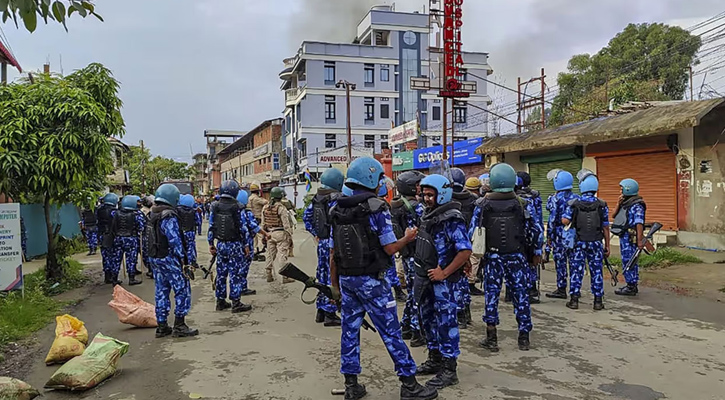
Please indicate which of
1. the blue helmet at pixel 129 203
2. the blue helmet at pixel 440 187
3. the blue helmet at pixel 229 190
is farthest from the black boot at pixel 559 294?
the blue helmet at pixel 129 203

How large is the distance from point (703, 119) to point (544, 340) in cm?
792

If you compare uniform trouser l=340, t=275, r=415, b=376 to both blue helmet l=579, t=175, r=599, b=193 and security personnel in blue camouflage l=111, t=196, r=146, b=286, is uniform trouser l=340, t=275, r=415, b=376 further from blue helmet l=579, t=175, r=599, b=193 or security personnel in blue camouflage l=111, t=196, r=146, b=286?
security personnel in blue camouflage l=111, t=196, r=146, b=286

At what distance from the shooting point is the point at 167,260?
19.8 ft

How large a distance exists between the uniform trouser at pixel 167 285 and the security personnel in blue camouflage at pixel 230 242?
1.24m

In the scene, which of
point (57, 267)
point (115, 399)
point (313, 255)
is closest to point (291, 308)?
point (115, 399)

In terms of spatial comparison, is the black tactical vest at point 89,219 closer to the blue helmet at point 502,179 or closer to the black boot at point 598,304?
the blue helmet at point 502,179

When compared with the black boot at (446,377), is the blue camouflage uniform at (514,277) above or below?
above

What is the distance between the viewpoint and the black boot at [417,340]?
18.1 ft

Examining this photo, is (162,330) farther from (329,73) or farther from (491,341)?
(329,73)

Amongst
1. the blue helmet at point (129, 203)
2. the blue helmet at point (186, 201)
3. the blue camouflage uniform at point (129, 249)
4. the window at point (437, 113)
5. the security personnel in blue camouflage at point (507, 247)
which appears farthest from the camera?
the window at point (437, 113)

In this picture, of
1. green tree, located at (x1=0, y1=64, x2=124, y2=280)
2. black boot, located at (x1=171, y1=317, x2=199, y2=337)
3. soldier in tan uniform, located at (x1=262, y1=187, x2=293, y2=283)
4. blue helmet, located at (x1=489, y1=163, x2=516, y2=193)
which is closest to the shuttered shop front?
blue helmet, located at (x1=489, y1=163, x2=516, y2=193)

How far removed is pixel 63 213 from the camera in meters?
17.4

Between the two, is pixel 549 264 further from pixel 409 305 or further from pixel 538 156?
pixel 409 305

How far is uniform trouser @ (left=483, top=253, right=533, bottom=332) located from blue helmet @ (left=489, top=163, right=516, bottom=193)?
2.30 feet
